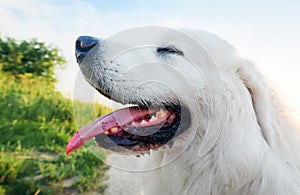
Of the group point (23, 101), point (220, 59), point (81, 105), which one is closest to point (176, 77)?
point (220, 59)

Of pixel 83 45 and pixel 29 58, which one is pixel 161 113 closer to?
pixel 83 45

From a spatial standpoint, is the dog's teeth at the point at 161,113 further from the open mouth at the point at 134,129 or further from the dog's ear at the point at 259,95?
the dog's ear at the point at 259,95

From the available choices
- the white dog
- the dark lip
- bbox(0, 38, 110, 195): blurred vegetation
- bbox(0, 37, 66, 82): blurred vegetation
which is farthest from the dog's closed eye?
bbox(0, 37, 66, 82): blurred vegetation

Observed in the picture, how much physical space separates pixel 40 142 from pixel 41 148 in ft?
0.49

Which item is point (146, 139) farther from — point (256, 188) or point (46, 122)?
point (46, 122)

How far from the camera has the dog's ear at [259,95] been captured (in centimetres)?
184

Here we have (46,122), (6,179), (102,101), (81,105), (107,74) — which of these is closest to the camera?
(107,74)

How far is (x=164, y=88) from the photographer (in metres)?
1.92

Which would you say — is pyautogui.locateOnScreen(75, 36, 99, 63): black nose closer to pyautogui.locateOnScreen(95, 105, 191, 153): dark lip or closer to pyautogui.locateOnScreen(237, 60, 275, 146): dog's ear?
pyautogui.locateOnScreen(95, 105, 191, 153): dark lip

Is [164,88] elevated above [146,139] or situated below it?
above

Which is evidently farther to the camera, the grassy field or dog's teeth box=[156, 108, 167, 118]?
the grassy field

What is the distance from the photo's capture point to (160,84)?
1.91 m

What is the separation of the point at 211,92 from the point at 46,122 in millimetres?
3772

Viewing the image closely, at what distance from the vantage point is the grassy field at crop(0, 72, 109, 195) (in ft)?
11.9
